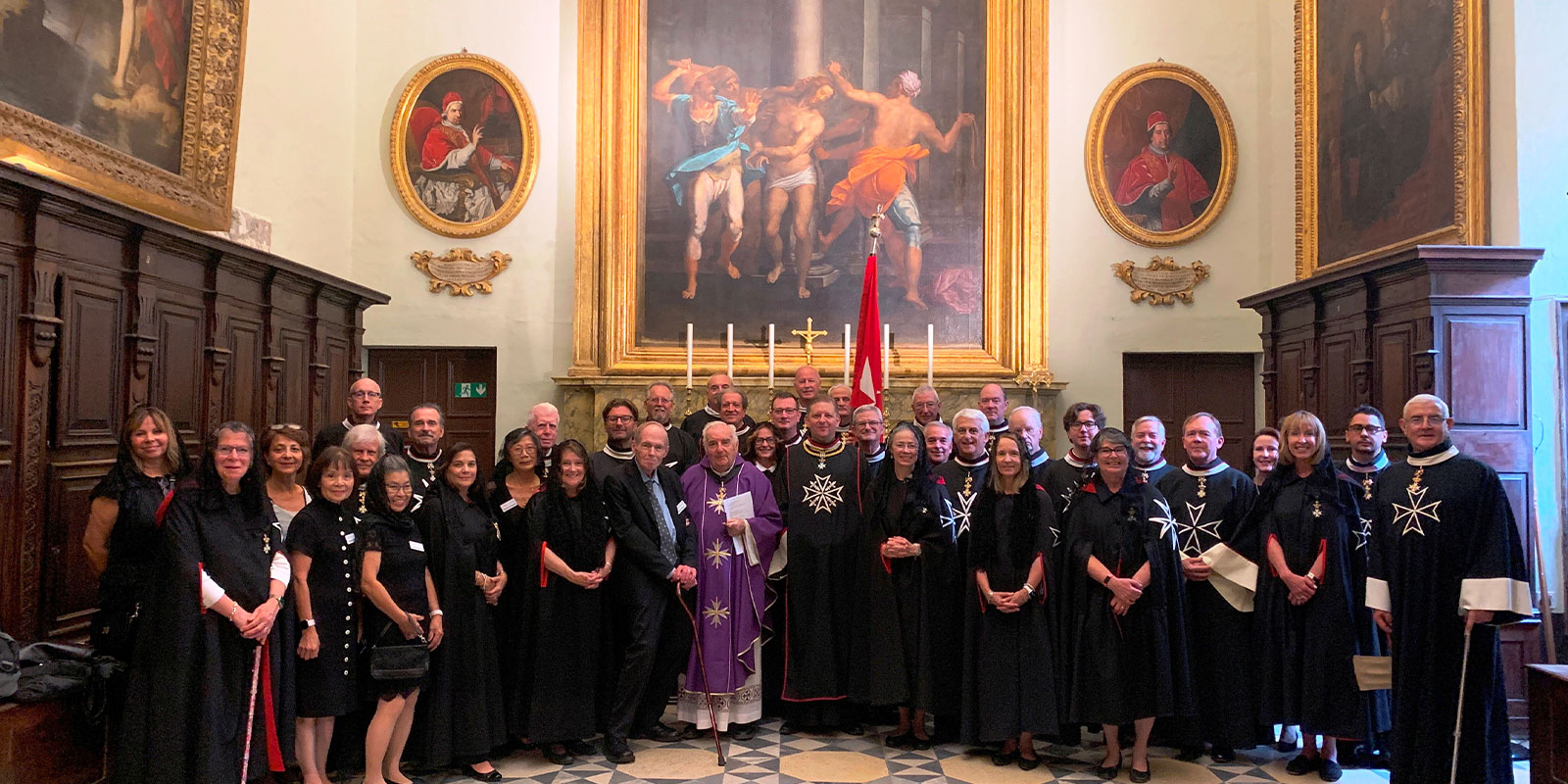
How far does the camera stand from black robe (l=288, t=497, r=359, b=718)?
4480 mm

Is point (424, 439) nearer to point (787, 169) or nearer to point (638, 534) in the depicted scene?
point (638, 534)

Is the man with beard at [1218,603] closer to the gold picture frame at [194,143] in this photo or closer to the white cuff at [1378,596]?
the white cuff at [1378,596]

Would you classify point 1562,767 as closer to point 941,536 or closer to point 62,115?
point 941,536

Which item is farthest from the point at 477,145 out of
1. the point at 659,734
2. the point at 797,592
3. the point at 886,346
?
the point at 659,734

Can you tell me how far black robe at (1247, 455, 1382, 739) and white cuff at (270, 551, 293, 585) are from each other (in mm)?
4473

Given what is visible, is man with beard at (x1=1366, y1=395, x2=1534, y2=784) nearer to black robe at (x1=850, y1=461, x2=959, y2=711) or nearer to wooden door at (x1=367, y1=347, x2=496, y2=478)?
black robe at (x1=850, y1=461, x2=959, y2=711)

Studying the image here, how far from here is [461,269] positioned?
33.5ft

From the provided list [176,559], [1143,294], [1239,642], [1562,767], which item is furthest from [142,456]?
[1143,294]

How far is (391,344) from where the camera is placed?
400 inches

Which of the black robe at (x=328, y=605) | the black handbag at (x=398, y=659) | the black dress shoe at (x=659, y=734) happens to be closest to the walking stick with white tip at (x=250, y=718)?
the black robe at (x=328, y=605)

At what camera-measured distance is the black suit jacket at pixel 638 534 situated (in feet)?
18.0

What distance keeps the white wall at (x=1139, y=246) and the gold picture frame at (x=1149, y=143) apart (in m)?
0.11

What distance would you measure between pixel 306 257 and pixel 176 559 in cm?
583

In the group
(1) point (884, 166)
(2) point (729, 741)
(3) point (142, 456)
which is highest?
(1) point (884, 166)
